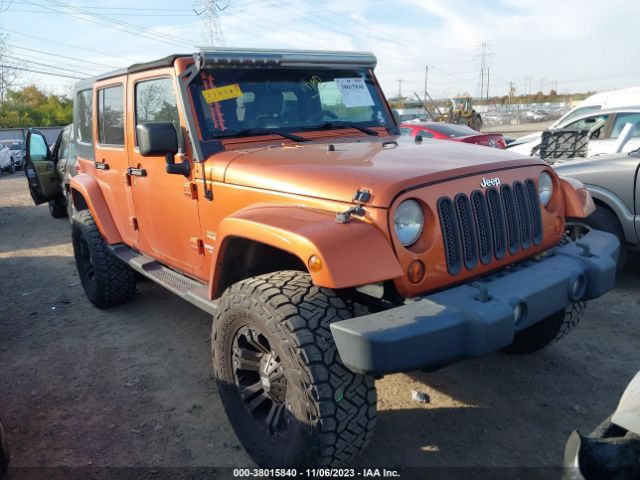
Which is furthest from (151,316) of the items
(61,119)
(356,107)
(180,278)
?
(61,119)

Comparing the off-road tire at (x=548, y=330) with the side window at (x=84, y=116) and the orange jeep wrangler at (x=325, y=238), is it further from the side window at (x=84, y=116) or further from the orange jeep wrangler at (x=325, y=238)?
the side window at (x=84, y=116)

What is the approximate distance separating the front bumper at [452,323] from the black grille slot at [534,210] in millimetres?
328

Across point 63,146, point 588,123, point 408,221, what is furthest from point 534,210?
point 63,146

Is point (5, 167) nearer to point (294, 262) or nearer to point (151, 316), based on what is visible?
point (151, 316)

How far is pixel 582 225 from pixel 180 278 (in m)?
3.67

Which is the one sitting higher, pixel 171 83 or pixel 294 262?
pixel 171 83

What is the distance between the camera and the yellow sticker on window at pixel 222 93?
3.38 meters

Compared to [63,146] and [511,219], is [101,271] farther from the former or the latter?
[63,146]

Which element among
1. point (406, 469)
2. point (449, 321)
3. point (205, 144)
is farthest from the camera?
point (205, 144)

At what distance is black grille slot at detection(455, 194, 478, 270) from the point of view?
2.53 metres

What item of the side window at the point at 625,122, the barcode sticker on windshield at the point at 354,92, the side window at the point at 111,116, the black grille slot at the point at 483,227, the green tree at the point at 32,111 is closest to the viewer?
the black grille slot at the point at 483,227

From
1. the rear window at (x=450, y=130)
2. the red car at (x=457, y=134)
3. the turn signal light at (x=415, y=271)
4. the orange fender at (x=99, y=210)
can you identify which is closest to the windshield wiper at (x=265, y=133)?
the turn signal light at (x=415, y=271)

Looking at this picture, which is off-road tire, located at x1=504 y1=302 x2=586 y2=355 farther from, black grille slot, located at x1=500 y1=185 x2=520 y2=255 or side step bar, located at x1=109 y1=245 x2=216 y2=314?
side step bar, located at x1=109 y1=245 x2=216 y2=314

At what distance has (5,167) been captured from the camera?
21.5 metres
